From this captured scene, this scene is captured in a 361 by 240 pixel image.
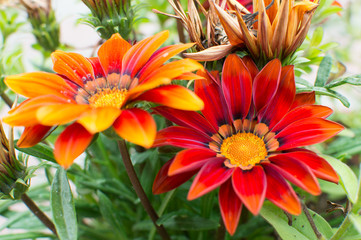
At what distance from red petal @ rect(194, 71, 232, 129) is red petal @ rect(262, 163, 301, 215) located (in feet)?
0.41

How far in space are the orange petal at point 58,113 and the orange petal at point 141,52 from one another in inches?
5.3

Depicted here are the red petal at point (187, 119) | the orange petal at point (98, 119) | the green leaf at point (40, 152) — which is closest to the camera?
the orange petal at point (98, 119)

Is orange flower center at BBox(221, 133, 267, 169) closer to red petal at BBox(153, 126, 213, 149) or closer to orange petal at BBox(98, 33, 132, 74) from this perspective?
red petal at BBox(153, 126, 213, 149)

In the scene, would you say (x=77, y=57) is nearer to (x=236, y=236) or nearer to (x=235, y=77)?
(x=235, y=77)

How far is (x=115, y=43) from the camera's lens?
1.94ft

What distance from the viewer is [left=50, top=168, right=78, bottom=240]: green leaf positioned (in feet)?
1.71

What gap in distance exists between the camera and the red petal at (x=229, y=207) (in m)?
0.43

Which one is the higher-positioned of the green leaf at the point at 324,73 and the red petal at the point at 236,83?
the red petal at the point at 236,83

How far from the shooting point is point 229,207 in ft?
1.45

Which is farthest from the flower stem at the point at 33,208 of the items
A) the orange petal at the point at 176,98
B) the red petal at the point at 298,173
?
the red petal at the point at 298,173

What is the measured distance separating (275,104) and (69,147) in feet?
0.98

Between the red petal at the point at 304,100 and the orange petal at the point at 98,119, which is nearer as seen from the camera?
the orange petal at the point at 98,119

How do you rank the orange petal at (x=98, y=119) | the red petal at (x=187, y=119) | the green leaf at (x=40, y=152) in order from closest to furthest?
1. the orange petal at (x=98, y=119)
2. the red petal at (x=187, y=119)
3. the green leaf at (x=40, y=152)

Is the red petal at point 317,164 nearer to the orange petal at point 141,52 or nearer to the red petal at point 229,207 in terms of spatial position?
the red petal at point 229,207
